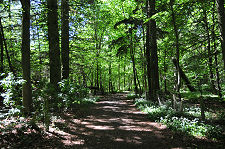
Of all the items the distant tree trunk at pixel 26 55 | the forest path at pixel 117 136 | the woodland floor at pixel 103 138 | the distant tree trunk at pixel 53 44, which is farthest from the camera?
the distant tree trunk at pixel 53 44

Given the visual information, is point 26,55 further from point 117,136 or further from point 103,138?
point 117,136

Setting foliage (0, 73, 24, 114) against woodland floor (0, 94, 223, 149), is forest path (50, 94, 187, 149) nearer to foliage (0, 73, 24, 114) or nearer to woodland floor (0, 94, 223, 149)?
woodland floor (0, 94, 223, 149)

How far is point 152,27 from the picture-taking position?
11.1 meters

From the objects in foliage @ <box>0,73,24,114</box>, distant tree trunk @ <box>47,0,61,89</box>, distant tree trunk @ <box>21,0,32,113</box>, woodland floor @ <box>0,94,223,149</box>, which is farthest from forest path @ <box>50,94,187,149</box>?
distant tree trunk @ <box>47,0,61,89</box>

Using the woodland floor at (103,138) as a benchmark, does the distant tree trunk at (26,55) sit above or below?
above

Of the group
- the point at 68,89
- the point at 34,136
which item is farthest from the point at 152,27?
the point at 34,136

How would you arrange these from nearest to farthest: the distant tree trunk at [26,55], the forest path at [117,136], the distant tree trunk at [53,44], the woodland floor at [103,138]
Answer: the woodland floor at [103,138]
the forest path at [117,136]
the distant tree trunk at [26,55]
the distant tree trunk at [53,44]

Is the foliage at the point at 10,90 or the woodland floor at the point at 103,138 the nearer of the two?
the woodland floor at the point at 103,138

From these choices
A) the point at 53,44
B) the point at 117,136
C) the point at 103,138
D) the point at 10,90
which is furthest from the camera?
the point at 53,44

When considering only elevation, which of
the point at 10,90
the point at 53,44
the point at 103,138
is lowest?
the point at 103,138

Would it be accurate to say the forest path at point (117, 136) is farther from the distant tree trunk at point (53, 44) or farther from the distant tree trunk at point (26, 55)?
the distant tree trunk at point (53, 44)

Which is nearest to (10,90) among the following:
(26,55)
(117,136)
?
(26,55)

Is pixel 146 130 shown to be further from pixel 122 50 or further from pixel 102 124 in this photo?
pixel 122 50

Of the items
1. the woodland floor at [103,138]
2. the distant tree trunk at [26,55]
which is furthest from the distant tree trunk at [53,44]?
the woodland floor at [103,138]
